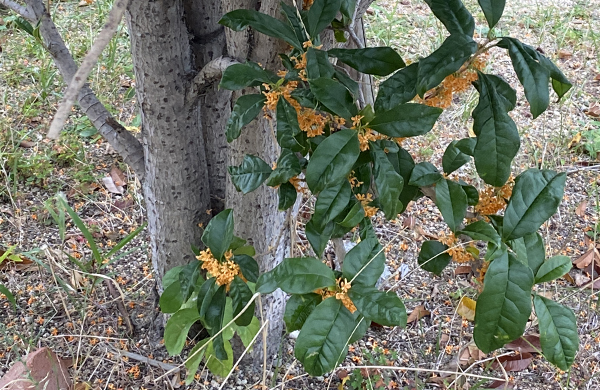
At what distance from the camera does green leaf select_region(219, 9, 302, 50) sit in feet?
2.53

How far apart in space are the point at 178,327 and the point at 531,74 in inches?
31.5

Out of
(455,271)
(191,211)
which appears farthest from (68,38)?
(455,271)

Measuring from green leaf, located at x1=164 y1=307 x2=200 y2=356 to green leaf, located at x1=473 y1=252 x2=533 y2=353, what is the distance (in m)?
0.58

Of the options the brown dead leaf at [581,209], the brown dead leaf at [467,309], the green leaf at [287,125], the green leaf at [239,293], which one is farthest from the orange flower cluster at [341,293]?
the brown dead leaf at [581,209]

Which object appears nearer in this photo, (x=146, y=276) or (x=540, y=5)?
(x=146, y=276)

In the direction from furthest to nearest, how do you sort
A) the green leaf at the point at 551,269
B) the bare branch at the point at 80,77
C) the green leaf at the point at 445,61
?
the green leaf at the point at 551,269 → the green leaf at the point at 445,61 → the bare branch at the point at 80,77

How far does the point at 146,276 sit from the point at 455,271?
3.14ft

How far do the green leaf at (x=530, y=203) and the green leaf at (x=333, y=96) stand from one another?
265 mm

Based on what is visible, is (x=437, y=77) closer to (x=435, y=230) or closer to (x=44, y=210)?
(x=435, y=230)

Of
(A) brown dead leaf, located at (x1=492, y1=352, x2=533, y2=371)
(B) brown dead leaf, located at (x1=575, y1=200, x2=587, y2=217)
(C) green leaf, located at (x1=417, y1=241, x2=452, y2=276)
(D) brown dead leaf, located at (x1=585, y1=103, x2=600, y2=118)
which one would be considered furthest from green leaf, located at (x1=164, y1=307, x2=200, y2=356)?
(D) brown dead leaf, located at (x1=585, y1=103, x2=600, y2=118)

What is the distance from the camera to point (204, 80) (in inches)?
41.1

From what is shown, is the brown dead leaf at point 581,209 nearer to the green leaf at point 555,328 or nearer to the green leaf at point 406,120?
the green leaf at point 555,328

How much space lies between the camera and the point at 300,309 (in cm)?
83

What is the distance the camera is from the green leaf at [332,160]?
0.70m
